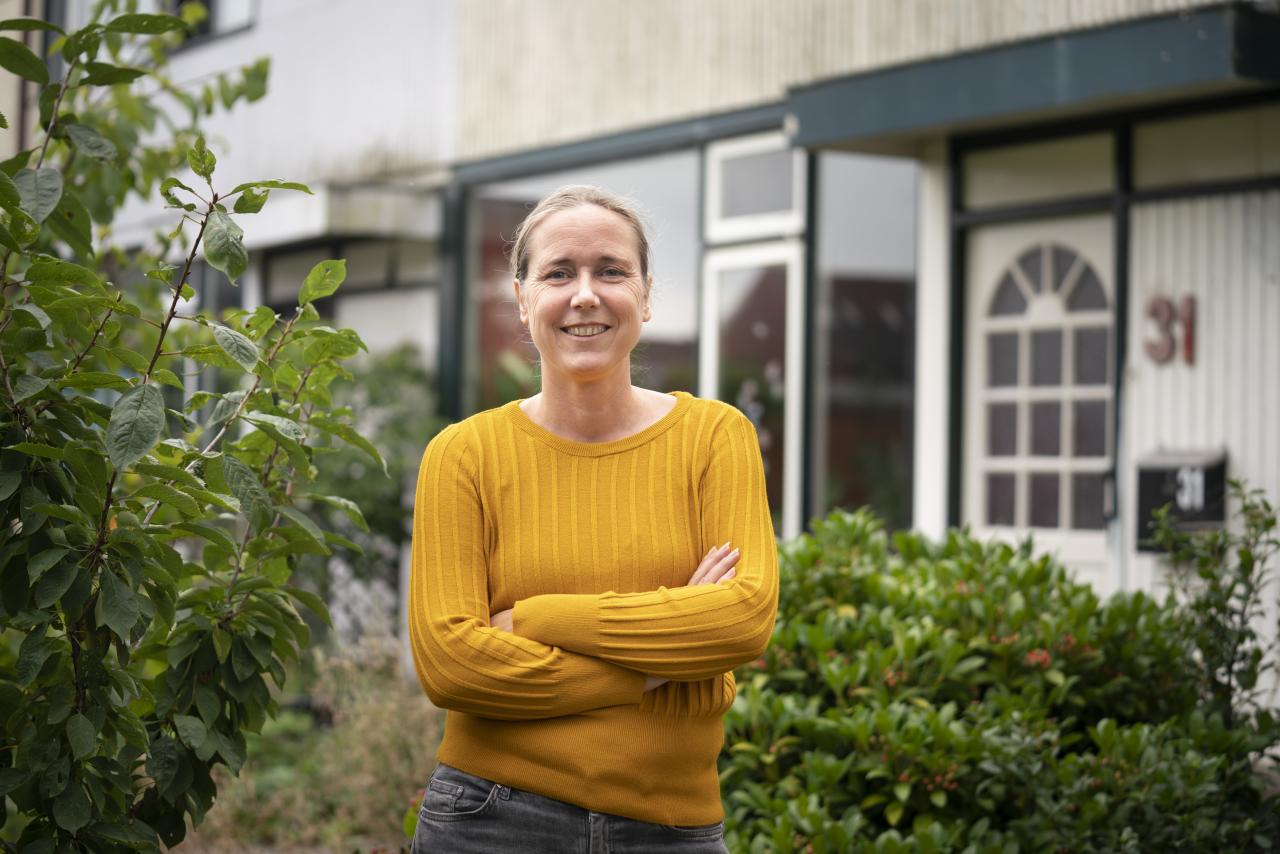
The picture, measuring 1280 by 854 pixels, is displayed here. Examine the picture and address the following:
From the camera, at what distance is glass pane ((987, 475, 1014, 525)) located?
807cm

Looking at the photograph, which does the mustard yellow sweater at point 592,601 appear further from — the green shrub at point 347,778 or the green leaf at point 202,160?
the green shrub at point 347,778

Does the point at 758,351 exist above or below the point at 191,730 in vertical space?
above

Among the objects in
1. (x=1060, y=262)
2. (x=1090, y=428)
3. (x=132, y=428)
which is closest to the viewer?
(x=132, y=428)

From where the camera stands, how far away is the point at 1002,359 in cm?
811

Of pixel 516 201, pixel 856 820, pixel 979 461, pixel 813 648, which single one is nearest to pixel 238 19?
pixel 516 201

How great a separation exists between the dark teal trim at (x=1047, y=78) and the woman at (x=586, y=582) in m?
4.60

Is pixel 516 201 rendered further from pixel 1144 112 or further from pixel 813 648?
pixel 813 648

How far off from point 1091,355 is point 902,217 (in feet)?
4.69

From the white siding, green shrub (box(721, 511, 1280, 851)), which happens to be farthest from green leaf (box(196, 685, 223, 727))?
the white siding

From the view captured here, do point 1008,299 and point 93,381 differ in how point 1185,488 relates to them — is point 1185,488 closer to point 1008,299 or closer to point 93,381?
point 1008,299

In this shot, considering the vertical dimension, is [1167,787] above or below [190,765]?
below

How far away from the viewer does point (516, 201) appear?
11.1 meters

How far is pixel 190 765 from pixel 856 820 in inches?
74.3

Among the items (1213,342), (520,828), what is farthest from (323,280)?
(1213,342)
